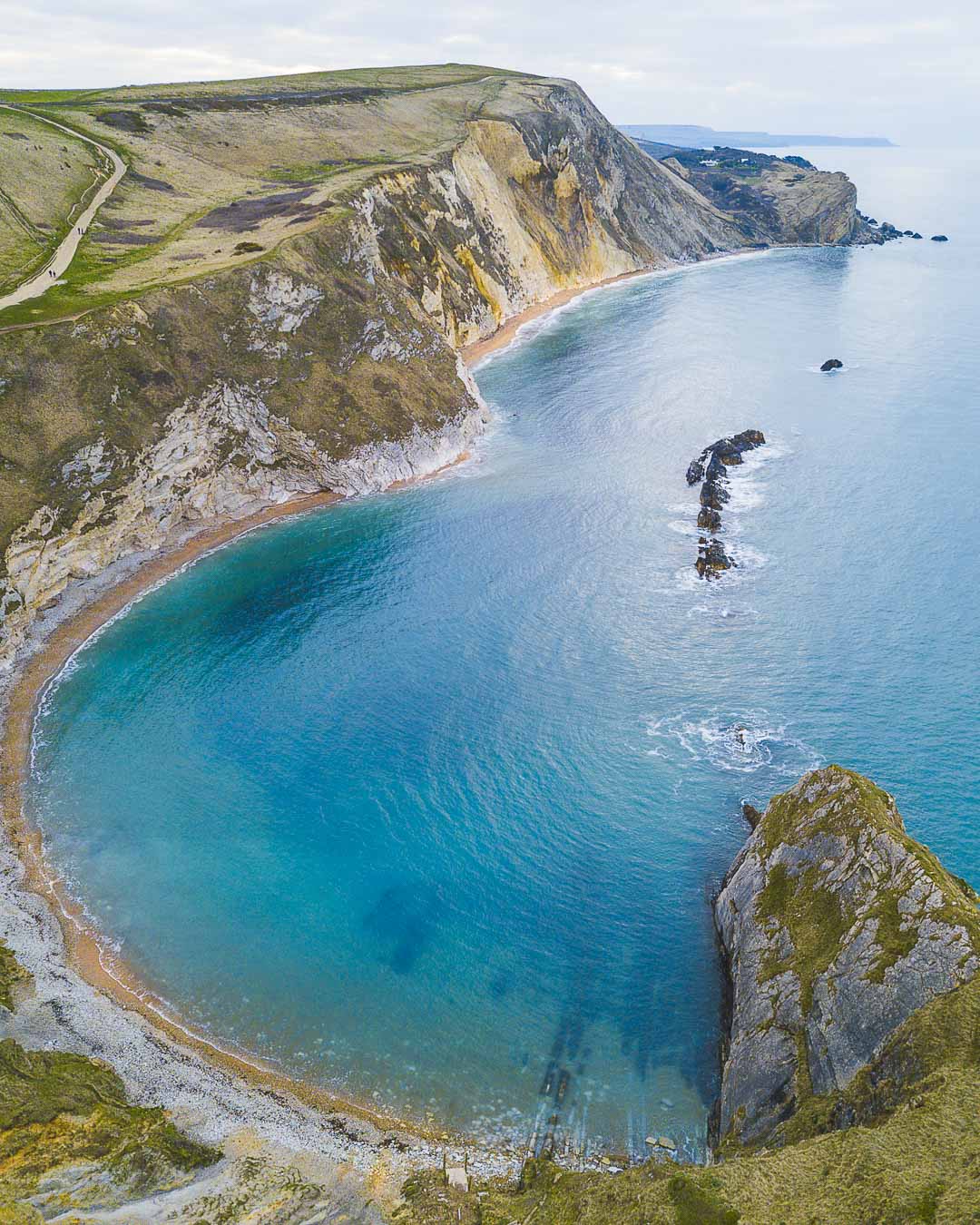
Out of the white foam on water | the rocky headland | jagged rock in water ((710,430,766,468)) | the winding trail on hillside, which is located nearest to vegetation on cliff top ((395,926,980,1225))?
the rocky headland

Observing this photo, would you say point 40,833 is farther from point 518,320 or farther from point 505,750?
point 518,320

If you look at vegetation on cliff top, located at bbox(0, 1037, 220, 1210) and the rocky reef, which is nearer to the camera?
vegetation on cliff top, located at bbox(0, 1037, 220, 1210)

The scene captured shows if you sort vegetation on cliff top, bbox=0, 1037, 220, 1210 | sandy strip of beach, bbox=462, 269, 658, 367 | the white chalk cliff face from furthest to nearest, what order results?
sandy strip of beach, bbox=462, 269, 658, 367 → the white chalk cliff face → vegetation on cliff top, bbox=0, 1037, 220, 1210

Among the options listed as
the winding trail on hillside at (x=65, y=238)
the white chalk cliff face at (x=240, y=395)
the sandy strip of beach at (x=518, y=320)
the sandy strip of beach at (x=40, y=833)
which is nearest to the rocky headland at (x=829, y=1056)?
the sandy strip of beach at (x=40, y=833)

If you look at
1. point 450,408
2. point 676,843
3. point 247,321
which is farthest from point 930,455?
point 247,321

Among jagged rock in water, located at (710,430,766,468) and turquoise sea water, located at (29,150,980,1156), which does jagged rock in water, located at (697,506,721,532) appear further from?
jagged rock in water, located at (710,430,766,468)

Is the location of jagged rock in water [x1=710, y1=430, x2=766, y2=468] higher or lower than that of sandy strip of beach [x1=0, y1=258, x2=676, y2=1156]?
higher

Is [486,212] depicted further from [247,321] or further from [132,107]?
[247,321]
